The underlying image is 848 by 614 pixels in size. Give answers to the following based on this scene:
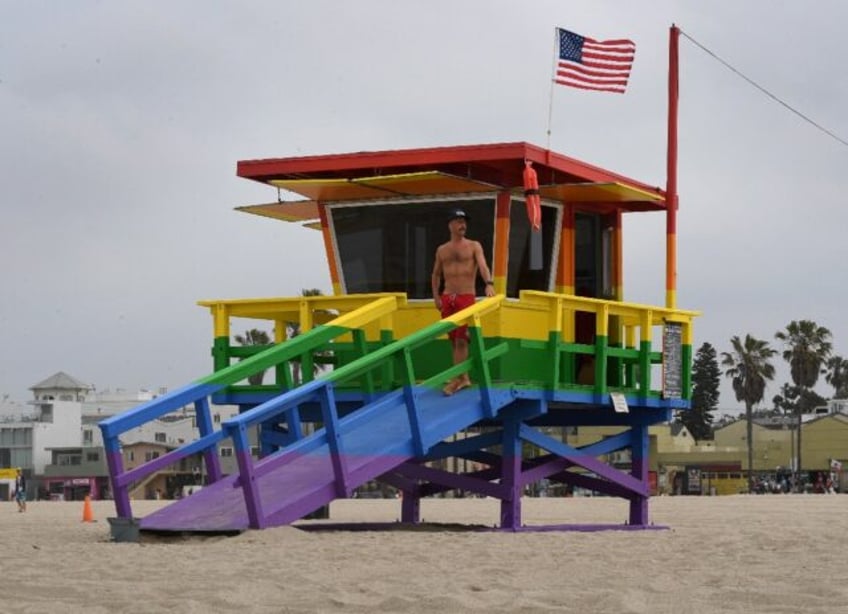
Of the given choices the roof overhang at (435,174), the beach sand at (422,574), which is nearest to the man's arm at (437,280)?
the roof overhang at (435,174)

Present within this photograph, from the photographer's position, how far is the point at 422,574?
10.5 m

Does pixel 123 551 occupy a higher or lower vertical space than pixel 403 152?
lower

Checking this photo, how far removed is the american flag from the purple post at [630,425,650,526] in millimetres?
4440

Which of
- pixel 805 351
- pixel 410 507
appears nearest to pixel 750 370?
pixel 805 351

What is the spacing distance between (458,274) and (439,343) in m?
1.32

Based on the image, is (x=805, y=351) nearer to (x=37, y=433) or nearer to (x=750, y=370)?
(x=750, y=370)

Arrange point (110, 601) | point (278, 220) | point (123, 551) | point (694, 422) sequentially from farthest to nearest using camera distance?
point (694, 422) → point (278, 220) → point (123, 551) → point (110, 601)

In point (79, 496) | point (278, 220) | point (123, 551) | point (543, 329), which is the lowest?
point (79, 496)

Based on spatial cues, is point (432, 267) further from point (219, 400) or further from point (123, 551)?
point (123, 551)

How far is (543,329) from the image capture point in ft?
59.2

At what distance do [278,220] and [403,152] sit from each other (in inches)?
132

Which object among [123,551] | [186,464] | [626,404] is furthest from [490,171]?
[186,464]

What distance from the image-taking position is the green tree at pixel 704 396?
13338 cm

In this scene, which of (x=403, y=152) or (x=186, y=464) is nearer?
(x=403, y=152)
